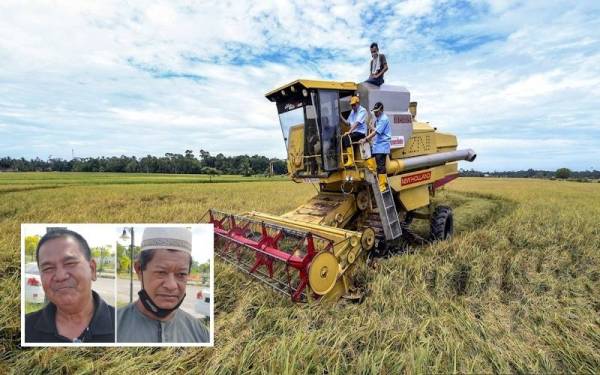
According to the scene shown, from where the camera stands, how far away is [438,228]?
24.6ft

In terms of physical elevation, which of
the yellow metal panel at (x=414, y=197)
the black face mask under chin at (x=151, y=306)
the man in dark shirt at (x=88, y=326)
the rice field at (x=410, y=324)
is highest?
the yellow metal panel at (x=414, y=197)

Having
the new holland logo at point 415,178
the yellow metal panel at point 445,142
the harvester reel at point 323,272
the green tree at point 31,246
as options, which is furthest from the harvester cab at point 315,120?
the green tree at point 31,246

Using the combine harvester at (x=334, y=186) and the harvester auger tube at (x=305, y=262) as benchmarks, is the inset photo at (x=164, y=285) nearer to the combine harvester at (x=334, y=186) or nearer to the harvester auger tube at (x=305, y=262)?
the harvester auger tube at (x=305, y=262)

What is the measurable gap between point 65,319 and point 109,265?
47 cm

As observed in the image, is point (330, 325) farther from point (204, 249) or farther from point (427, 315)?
point (204, 249)

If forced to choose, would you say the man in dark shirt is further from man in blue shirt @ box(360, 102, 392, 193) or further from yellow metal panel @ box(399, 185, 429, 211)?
yellow metal panel @ box(399, 185, 429, 211)

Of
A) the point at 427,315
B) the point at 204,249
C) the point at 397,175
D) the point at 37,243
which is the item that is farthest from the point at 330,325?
the point at 397,175

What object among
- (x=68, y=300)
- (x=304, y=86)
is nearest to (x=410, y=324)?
(x=68, y=300)

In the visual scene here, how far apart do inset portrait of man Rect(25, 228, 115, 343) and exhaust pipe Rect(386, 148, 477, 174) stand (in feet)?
16.0

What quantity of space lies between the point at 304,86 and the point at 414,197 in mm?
3253

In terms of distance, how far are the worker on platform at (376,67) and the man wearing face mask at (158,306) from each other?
5039mm

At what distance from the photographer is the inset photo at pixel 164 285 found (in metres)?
2.68

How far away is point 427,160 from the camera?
24.3ft

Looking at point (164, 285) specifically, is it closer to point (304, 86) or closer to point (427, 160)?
point (304, 86)
